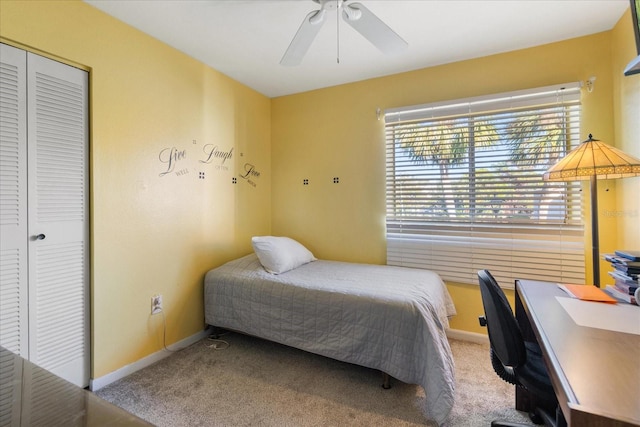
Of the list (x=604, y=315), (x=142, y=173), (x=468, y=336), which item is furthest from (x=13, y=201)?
(x=468, y=336)

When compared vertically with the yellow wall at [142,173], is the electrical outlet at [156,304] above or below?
below

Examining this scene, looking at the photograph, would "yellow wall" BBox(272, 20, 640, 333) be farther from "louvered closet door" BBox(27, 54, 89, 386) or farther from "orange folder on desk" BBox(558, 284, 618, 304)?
"louvered closet door" BBox(27, 54, 89, 386)

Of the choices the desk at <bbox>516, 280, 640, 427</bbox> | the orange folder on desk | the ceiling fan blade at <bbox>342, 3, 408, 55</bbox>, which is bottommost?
the desk at <bbox>516, 280, 640, 427</bbox>

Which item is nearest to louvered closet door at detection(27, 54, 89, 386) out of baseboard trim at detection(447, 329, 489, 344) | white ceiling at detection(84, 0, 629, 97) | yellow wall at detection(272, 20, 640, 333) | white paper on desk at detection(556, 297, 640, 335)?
white ceiling at detection(84, 0, 629, 97)

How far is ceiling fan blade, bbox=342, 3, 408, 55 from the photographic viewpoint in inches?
58.6

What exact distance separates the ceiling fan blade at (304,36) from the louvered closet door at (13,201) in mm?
1499

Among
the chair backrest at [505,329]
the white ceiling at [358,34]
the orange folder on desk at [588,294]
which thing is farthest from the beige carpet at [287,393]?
the white ceiling at [358,34]

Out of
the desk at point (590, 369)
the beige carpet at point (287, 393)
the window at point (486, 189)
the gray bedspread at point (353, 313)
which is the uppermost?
the window at point (486, 189)

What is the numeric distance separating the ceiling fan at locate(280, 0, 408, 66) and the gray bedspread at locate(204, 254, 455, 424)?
1579mm

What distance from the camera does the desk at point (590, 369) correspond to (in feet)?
2.07

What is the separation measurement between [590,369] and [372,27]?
1.74 meters

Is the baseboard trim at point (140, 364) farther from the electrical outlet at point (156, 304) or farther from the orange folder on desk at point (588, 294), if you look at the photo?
the orange folder on desk at point (588, 294)

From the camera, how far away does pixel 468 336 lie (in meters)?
2.49

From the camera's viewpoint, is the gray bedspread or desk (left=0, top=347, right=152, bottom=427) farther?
the gray bedspread
